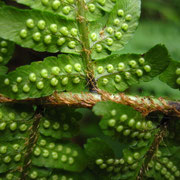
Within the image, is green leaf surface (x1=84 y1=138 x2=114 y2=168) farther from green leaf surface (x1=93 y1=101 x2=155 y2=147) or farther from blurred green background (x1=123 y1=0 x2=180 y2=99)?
blurred green background (x1=123 y1=0 x2=180 y2=99)

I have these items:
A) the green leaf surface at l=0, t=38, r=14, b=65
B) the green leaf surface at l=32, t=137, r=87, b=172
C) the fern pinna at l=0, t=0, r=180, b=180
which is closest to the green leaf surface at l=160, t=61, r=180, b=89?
the fern pinna at l=0, t=0, r=180, b=180

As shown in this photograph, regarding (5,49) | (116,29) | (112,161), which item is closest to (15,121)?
(5,49)

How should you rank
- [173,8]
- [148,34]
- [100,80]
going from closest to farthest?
1. [100,80]
2. [148,34]
3. [173,8]

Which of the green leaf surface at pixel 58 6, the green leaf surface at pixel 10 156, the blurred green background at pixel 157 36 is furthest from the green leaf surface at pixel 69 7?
the green leaf surface at pixel 10 156

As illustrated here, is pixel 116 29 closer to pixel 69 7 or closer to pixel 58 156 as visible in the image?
pixel 69 7

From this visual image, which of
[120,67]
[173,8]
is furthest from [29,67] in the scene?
[173,8]

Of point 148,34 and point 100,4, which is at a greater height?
point 100,4

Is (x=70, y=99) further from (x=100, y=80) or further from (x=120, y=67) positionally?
(x=120, y=67)
